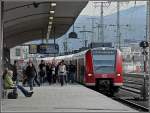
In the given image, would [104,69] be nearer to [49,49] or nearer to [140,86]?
[49,49]

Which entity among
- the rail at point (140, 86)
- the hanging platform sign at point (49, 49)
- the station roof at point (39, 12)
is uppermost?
the station roof at point (39, 12)

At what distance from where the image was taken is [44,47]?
3759 centimetres

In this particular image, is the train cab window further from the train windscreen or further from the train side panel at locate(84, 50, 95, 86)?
the train side panel at locate(84, 50, 95, 86)

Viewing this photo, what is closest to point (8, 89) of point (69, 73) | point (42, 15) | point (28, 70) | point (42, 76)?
point (28, 70)

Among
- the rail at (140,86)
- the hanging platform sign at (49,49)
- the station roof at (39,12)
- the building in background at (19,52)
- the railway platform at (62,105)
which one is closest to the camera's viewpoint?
the railway platform at (62,105)

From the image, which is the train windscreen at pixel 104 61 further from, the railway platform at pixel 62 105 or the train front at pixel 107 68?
the railway platform at pixel 62 105

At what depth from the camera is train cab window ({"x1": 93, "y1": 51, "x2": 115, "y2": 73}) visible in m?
33.7

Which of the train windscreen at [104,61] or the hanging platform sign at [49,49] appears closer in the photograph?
the train windscreen at [104,61]

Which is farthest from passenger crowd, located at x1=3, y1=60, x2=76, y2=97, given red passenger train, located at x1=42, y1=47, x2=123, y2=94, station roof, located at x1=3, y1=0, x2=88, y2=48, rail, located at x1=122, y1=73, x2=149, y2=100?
rail, located at x1=122, y1=73, x2=149, y2=100

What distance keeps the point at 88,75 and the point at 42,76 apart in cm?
709

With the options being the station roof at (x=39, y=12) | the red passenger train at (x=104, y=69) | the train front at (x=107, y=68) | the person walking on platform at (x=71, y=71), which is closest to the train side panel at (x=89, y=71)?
the red passenger train at (x=104, y=69)

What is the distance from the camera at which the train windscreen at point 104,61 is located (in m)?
33.7

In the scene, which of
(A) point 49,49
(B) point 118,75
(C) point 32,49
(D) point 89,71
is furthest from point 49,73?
(B) point 118,75

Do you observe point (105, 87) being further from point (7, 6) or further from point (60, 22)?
point (7, 6)
